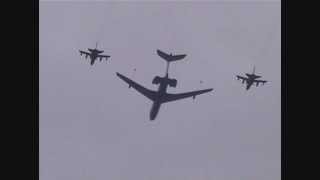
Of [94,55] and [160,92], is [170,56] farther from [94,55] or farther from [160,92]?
[94,55]

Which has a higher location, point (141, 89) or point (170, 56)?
point (170, 56)

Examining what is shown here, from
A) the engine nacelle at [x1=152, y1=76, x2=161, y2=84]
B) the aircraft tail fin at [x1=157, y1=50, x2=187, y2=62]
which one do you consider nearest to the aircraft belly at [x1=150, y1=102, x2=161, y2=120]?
the engine nacelle at [x1=152, y1=76, x2=161, y2=84]

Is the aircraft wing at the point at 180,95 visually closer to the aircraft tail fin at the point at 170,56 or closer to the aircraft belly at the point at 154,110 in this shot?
the aircraft belly at the point at 154,110

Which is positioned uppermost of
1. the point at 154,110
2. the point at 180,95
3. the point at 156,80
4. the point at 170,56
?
the point at 170,56

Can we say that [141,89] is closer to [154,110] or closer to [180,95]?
[154,110]

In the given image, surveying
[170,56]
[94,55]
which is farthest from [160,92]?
[94,55]

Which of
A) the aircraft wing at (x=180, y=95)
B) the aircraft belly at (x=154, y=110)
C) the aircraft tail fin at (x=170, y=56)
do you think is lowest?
the aircraft belly at (x=154, y=110)

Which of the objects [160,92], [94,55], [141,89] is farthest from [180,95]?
[94,55]

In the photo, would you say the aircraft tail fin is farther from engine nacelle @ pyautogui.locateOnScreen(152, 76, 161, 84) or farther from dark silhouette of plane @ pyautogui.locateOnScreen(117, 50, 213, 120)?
engine nacelle @ pyautogui.locateOnScreen(152, 76, 161, 84)

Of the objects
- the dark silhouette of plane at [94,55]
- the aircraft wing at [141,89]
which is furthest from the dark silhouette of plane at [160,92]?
the dark silhouette of plane at [94,55]

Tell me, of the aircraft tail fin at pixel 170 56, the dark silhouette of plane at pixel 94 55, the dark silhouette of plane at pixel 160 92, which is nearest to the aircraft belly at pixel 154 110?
the dark silhouette of plane at pixel 160 92

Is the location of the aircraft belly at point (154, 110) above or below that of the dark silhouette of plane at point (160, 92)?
below

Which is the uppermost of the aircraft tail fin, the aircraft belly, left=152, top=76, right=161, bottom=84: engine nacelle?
the aircraft tail fin

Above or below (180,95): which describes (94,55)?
above
